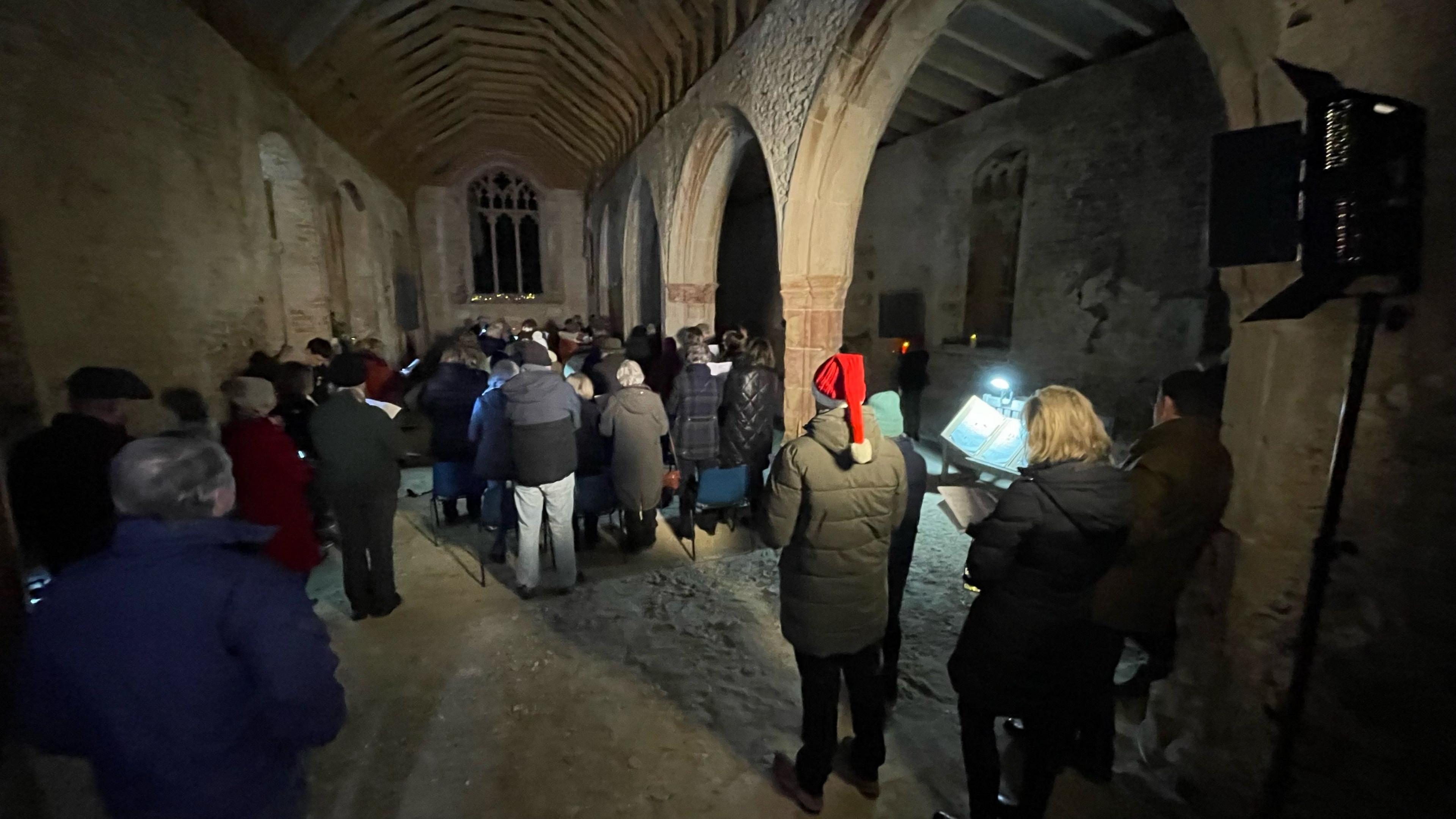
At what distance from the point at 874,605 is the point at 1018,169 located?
7629 mm

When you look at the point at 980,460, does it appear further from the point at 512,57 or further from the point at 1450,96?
the point at 512,57

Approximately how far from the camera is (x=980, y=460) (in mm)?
5156

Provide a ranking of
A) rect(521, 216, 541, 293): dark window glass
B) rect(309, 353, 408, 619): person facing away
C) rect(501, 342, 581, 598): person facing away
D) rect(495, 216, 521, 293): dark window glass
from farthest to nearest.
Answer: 1. rect(521, 216, 541, 293): dark window glass
2. rect(495, 216, 521, 293): dark window glass
3. rect(501, 342, 581, 598): person facing away
4. rect(309, 353, 408, 619): person facing away

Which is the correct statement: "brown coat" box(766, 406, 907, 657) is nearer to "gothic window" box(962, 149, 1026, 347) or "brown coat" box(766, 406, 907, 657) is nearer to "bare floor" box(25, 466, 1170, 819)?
"bare floor" box(25, 466, 1170, 819)

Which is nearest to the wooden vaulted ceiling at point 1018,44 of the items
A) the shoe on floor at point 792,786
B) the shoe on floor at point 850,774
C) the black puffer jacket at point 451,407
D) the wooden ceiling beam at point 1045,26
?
the wooden ceiling beam at point 1045,26

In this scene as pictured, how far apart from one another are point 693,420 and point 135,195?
4.59 meters

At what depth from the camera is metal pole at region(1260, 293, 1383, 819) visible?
1.76 metres

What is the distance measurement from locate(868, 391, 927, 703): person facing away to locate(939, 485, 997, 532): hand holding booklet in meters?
0.12

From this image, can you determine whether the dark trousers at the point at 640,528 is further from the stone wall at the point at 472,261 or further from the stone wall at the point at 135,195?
the stone wall at the point at 472,261

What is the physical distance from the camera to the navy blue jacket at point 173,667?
4.23 feet

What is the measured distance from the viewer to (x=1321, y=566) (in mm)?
1894

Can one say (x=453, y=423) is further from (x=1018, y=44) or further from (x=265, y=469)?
(x=1018, y=44)

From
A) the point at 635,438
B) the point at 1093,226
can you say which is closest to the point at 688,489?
the point at 635,438

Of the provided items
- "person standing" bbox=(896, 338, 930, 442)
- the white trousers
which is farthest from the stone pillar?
"person standing" bbox=(896, 338, 930, 442)
